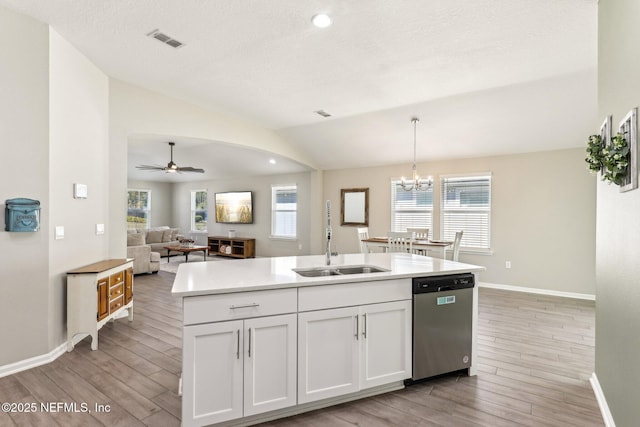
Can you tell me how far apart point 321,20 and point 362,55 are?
0.75 m

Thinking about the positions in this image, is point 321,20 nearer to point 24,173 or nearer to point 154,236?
point 24,173

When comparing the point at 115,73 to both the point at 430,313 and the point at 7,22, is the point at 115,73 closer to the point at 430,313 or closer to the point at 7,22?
the point at 7,22

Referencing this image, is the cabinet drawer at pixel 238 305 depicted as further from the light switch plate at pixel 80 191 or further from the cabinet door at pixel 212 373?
the light switch plate at pixel 80 191

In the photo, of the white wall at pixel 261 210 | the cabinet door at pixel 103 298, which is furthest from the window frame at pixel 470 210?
the cabinet door at pixel 103 298

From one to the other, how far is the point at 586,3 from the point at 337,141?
175 inches

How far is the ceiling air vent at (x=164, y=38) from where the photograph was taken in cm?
300

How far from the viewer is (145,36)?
307 cm

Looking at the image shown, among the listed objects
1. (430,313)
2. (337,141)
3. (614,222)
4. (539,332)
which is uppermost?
(337,141)

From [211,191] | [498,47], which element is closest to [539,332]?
[498,47]

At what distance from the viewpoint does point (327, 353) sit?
220 centimetres

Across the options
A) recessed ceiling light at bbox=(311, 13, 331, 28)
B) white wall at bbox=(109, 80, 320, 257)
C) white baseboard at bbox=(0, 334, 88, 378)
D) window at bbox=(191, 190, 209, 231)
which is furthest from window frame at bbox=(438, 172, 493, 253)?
window at bbox=(191, 190, 209, 231)

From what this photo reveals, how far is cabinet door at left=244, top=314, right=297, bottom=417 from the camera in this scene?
1.99 meters

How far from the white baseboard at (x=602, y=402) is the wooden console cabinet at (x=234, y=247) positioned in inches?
316

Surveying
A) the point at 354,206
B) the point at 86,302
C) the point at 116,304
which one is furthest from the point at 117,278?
the point at 354,206
